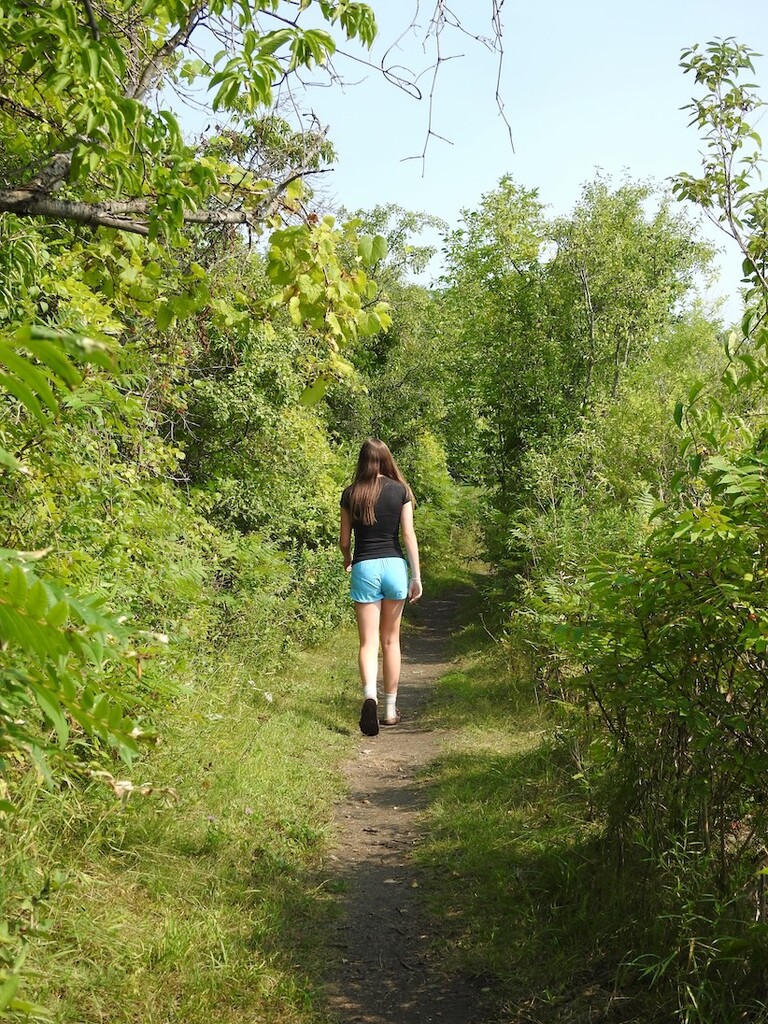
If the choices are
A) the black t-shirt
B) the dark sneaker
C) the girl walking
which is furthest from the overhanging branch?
the dark sneaker

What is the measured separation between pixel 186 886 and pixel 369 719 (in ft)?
10.2

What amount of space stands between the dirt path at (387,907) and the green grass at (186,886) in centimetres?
Answer: 15

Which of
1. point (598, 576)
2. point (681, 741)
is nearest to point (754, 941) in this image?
point (681, 741)

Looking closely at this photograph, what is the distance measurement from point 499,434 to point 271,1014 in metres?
15.1

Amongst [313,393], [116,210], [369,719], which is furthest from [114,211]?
[369,719]

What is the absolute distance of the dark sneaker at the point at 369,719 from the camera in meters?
7.31

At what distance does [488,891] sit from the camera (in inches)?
184

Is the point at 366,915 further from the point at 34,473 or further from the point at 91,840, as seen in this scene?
the point at 34,473

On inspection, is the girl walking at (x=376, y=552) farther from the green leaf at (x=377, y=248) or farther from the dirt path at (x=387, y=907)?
the green leaf at (x=377, y=248)

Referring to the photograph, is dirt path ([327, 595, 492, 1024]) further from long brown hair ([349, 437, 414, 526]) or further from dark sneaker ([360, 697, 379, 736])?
long brown hair ([349, 437, 414, 526])

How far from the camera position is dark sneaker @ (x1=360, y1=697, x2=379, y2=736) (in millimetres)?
7312

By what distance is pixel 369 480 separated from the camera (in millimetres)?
7641

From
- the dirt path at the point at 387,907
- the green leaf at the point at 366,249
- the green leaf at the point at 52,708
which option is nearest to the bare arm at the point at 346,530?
the dirt path at the point at 387,907

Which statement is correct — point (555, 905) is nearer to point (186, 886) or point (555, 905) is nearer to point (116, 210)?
point (186, 886)
